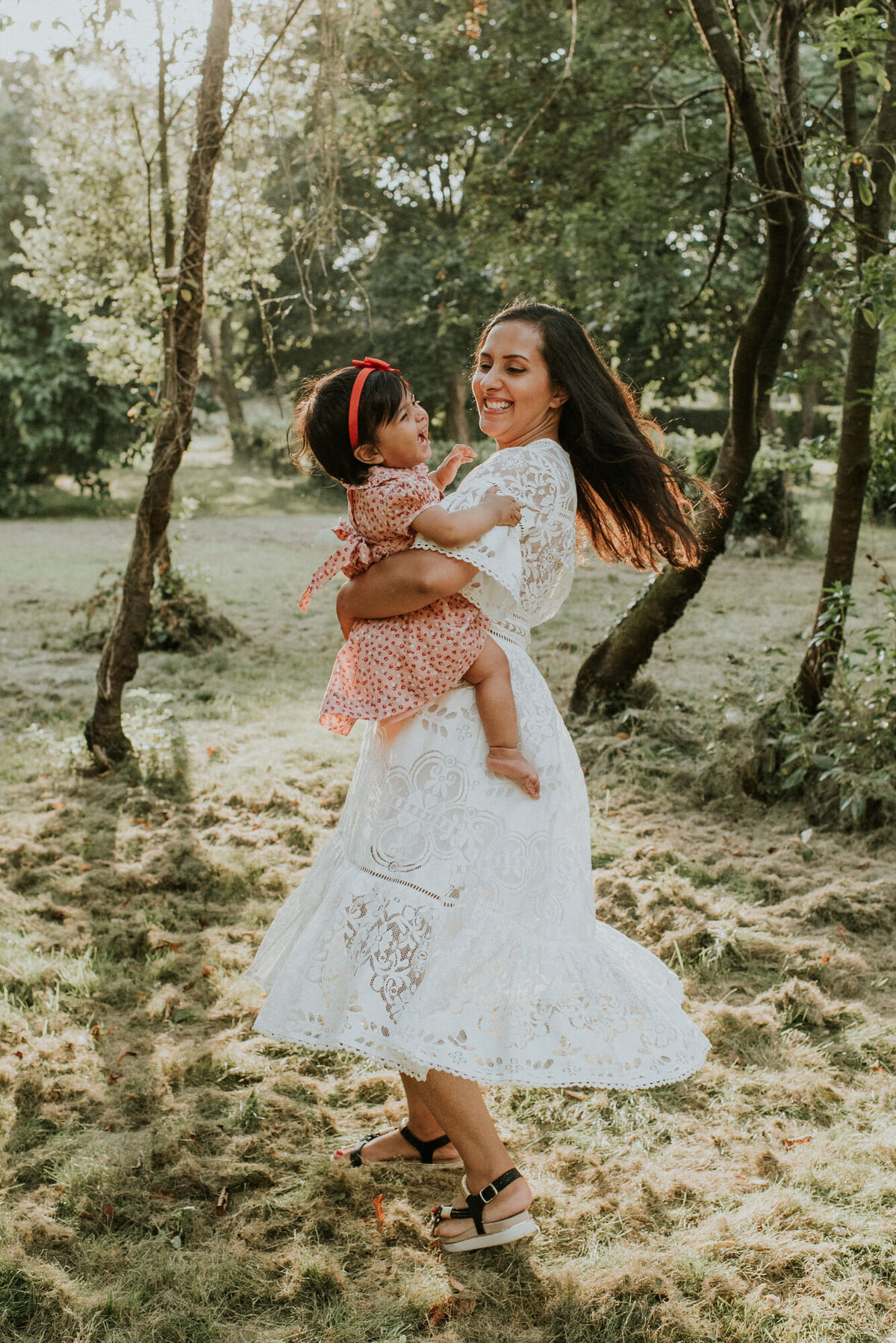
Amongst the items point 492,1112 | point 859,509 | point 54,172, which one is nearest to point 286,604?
point 54,172

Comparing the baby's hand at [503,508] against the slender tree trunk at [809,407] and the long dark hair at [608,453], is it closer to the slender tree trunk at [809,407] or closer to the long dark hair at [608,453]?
the long dark hair at [608,453]

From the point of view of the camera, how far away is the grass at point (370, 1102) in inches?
77.2

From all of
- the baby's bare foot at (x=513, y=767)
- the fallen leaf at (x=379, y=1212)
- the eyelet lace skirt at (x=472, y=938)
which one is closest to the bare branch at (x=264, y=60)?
the eyelet lace skirt at (x=472, y=938)

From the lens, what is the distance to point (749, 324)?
4.68m

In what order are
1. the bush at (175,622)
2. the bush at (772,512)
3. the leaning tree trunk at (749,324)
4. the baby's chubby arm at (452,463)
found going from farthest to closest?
the bush at (772,512), the bush at (175,622), the leaning tree trunk at (749,324), the baby's chubby arm at (452,463)

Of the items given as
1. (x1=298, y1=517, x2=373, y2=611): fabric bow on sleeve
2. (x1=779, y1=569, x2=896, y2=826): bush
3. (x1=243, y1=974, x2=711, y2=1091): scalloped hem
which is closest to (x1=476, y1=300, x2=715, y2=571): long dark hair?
(x1=298, y1=517, x2=373, y2=611): fabric bow on sleeve

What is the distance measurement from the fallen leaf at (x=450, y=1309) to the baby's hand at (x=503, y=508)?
150 centimetres

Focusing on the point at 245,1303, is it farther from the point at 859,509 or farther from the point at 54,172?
the point at 54,172

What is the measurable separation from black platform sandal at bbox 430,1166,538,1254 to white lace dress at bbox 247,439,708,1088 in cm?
33

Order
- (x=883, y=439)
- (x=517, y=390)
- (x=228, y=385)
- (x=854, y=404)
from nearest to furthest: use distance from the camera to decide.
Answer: (x=517, y=390)
(x=854, y=404)
(x=883, y=439)
(x=228, y=385)

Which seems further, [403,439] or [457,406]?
[457,406]

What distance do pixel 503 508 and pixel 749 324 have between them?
3.31m

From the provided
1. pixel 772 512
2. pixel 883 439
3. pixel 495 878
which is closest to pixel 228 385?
pixel 772 512

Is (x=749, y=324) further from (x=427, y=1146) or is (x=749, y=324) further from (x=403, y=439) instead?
(x=427, y=1146)
